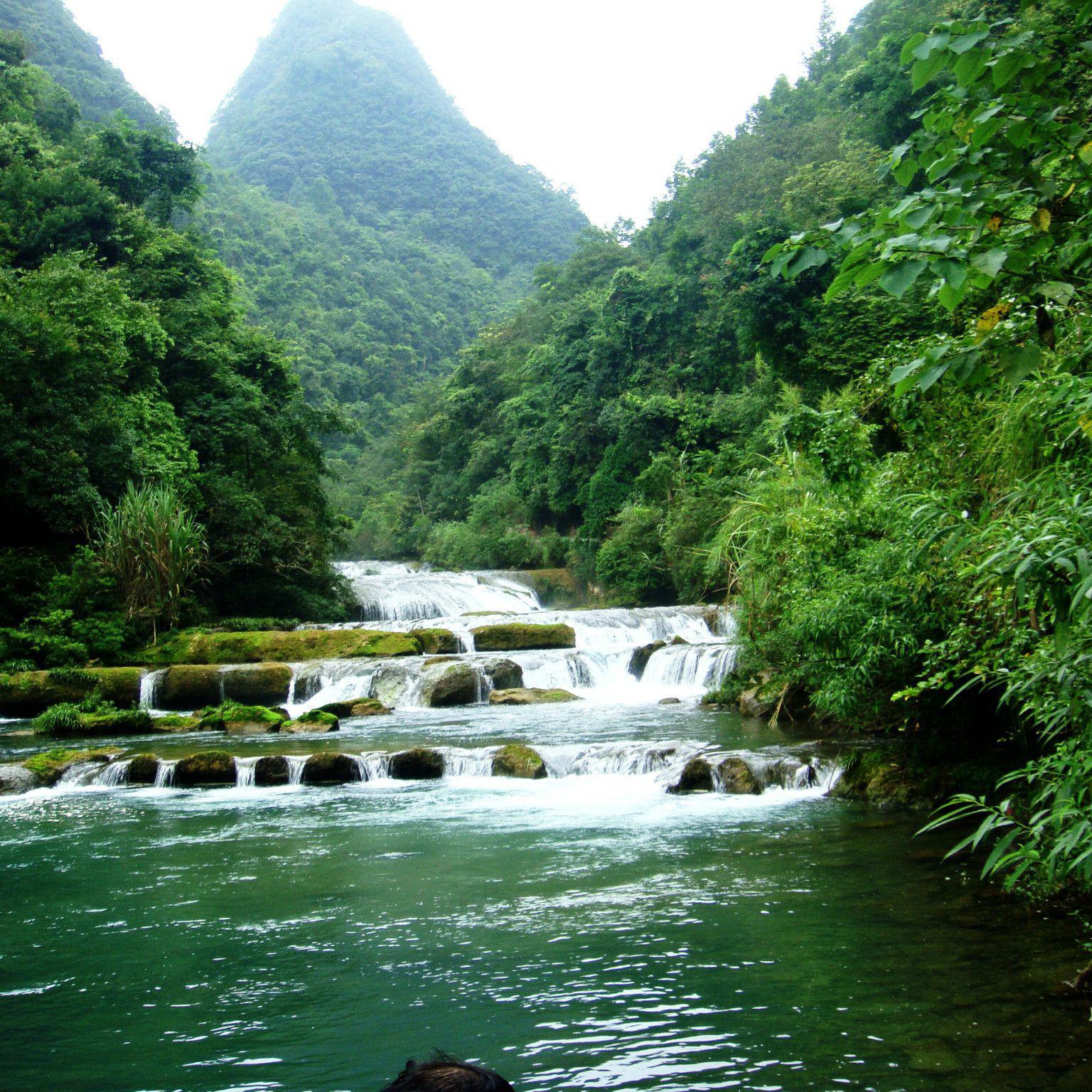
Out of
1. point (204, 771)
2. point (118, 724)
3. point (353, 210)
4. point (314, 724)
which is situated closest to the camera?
point (204, 771)

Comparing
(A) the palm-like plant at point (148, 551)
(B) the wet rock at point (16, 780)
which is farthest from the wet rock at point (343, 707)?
(A) the palm-like plant at point (148, 551)

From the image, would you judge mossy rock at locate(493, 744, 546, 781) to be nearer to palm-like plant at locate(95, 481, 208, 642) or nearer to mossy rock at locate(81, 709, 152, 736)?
mossy rock at locate(81, 709, 152, 736)

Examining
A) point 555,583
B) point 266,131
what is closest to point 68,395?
point 555,583

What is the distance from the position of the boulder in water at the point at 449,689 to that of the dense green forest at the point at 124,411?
237 inches

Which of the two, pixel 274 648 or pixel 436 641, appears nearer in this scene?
pixel 274 648

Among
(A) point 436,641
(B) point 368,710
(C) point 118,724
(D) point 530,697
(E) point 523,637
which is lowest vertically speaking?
(C) point 118,724

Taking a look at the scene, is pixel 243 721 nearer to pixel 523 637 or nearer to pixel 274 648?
pixel 274 648

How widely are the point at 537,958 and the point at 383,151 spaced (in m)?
100

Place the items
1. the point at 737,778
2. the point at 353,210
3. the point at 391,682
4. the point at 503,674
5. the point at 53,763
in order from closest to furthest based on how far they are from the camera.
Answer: the point at 737,778, the point at 53,763, the point at 391,682, the point at 503,674, the point at 353,210

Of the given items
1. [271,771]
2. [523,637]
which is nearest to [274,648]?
[523,637]

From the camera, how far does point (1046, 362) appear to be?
236 inches

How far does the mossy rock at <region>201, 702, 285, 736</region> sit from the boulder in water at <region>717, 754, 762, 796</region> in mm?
6807

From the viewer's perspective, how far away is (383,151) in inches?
3767

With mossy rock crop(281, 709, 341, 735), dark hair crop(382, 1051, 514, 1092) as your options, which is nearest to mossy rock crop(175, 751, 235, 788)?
mossy rock crop(281, 709, 341, 735)
